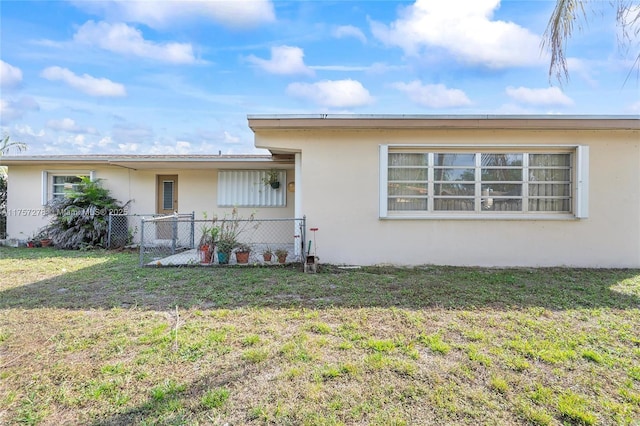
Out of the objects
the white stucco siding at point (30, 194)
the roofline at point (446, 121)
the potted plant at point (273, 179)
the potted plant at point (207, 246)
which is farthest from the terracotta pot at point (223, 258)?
the white stucco siding at point (30, 194)

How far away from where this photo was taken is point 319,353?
2773mm

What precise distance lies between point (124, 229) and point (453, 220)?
29.2ft

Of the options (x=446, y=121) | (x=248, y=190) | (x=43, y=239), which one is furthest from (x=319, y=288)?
(x=43, y=239)

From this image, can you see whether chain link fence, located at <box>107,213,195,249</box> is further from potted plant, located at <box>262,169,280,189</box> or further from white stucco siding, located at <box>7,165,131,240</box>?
potted plant, located at <box>262,169,280,189</box>

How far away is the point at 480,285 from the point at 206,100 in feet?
44.0

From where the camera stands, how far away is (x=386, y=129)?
633cm

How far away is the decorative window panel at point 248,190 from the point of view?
9656 mm

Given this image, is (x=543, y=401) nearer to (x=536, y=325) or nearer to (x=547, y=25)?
(x=536, y=325)

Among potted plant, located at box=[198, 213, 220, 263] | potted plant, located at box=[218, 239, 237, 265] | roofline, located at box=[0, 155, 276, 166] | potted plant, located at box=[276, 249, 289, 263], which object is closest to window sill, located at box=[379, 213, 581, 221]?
potted plant, located at box=[276, 249, 289, 263]

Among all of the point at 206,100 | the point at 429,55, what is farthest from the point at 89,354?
the point at 206,100

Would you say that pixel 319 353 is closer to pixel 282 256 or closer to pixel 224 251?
pixel 282 256

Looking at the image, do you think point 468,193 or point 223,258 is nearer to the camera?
point 223,258

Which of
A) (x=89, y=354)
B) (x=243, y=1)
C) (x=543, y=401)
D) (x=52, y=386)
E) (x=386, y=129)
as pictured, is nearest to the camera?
(x=543, y=401)

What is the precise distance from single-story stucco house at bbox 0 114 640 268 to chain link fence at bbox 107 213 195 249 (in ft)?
15.0
